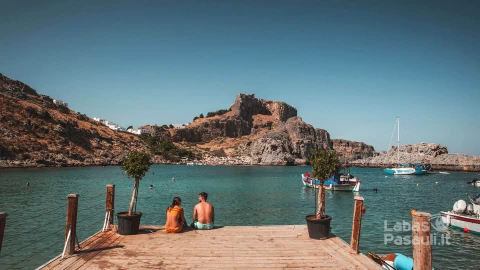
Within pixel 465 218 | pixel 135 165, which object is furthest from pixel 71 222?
pixel 465 218

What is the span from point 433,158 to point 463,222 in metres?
139

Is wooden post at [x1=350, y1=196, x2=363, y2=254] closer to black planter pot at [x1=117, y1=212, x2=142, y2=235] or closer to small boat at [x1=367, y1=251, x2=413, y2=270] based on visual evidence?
small boat at [x1=367, y1=251, x2=413, y2=270]

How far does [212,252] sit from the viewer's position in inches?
348

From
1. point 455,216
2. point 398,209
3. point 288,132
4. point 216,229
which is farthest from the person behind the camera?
point 288,132

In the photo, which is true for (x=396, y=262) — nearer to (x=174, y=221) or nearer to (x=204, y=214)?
(x=204, y=214)

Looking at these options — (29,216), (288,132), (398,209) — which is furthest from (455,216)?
(288,132)

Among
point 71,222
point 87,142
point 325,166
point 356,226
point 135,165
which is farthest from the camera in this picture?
point 87,142

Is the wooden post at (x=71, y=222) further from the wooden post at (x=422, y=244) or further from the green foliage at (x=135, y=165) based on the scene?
the wooden post at (x=422, y=244)

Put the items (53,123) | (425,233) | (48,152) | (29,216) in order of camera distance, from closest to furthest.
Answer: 1. (425,233)
2. (29,216)
3. (48,152)
4. (53,123)

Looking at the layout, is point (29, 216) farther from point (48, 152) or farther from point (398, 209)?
point (48, 152)

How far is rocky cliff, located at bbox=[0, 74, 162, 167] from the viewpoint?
81438mm

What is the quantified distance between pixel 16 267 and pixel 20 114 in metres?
102

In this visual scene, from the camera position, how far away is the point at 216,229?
11.8 metres

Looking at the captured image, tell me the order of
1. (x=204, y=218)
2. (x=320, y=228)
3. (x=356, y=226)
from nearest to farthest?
(x=356, y=226) → (x=320, y=228) → (x=204, y=218)
